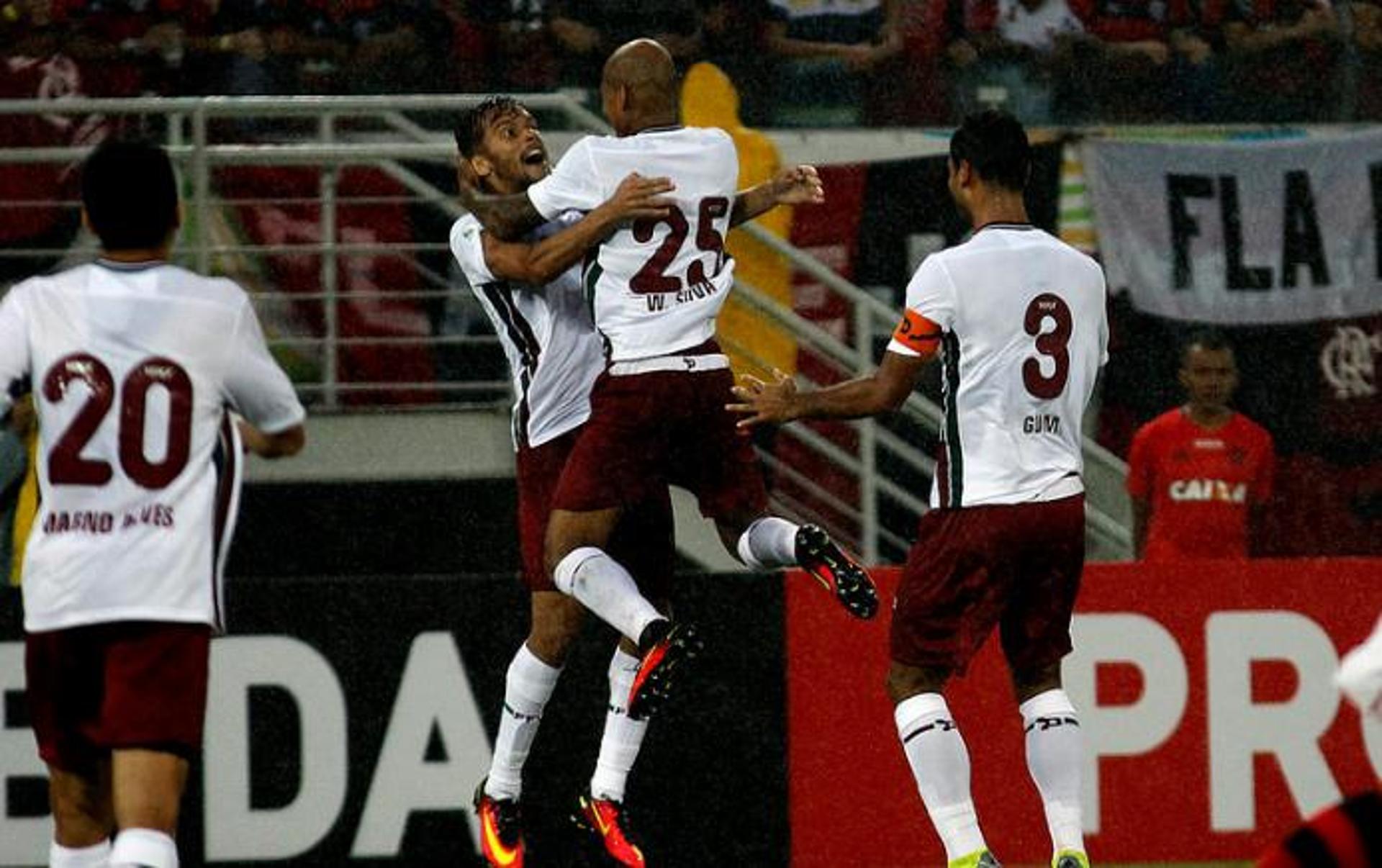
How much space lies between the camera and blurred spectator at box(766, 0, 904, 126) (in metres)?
12.3

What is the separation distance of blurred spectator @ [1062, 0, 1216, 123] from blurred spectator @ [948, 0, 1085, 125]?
95 millimetres

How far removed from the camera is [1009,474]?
732 centimetres

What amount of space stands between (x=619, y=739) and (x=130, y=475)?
9.41 feet

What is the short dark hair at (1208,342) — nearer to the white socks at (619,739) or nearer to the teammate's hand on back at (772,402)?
the white socks at (619,739)

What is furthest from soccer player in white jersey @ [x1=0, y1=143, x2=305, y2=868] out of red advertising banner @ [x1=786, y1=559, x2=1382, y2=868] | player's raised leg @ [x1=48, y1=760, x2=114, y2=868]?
red advertising banner @ [x1=786, y1=559, x2=1382, y2=868]

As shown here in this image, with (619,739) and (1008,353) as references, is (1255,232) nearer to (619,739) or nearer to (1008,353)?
(619,739)

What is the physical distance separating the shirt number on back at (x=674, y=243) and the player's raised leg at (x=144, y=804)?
2.48 m

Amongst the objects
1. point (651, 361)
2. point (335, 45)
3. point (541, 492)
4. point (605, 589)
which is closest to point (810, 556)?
point (605, 589)

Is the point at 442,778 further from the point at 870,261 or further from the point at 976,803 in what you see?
the point at 870,261

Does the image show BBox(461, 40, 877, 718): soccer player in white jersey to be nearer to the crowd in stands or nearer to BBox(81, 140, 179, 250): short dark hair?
BBox(81, 140, 179, 250): short dark hair

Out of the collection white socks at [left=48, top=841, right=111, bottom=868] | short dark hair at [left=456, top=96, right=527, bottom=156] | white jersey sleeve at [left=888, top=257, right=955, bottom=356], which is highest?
short dark hair at [left=456, top=96, right=527, bottom=156]

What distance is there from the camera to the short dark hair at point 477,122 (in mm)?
8422

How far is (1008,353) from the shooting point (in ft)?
23.9

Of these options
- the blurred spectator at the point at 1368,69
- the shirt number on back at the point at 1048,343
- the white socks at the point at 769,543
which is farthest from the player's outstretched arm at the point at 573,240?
the blurred spectator at the point at 1368,69
